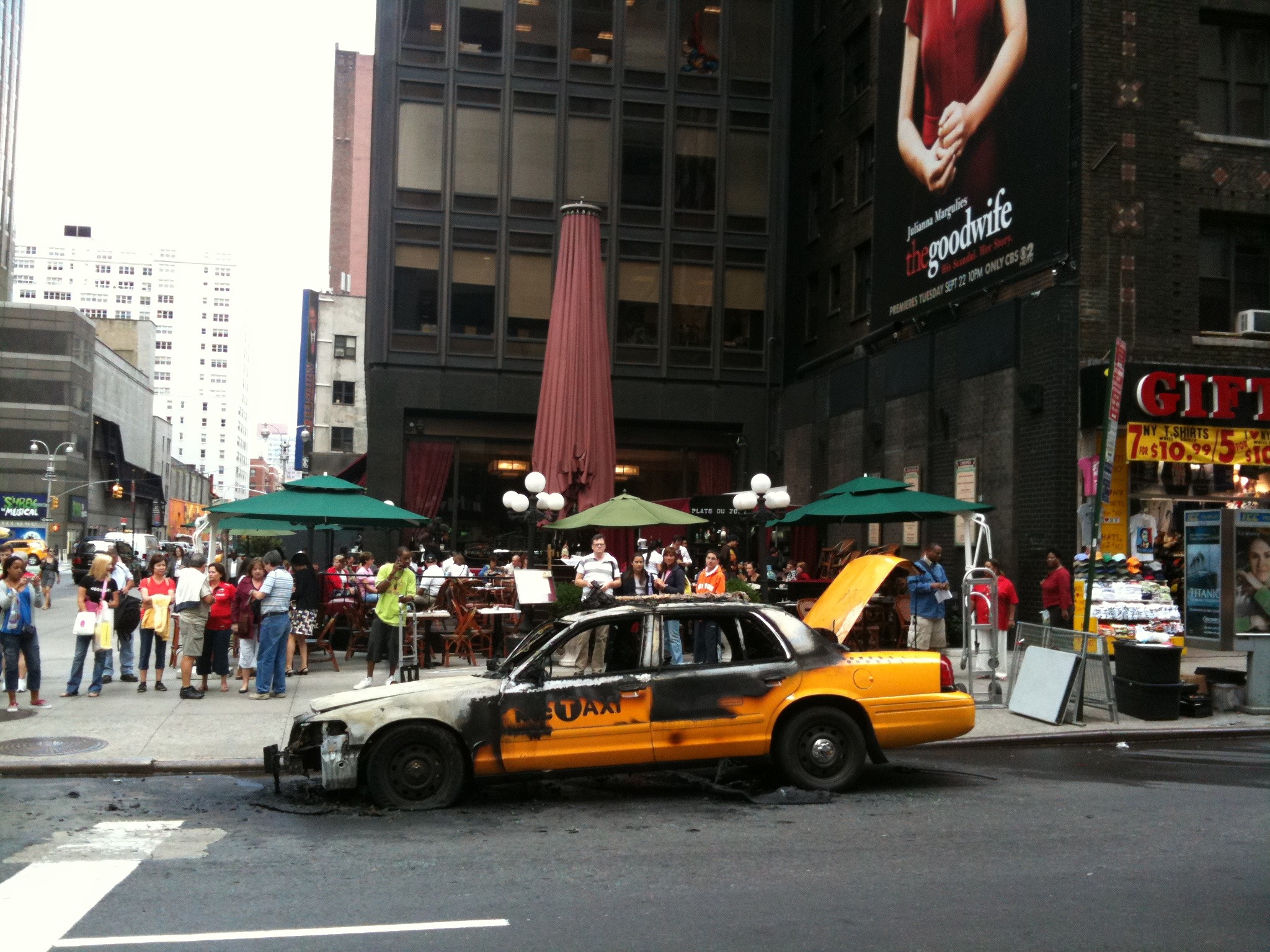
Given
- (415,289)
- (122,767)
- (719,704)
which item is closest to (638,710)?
(719,704)

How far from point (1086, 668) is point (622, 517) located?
22.6 ft

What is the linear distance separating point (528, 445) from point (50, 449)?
7215cm

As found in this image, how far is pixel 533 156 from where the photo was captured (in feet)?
101

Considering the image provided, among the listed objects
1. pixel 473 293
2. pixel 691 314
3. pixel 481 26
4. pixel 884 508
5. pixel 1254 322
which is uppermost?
pixel 481 26

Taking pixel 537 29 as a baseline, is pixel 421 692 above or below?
below

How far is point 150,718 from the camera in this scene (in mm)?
11859

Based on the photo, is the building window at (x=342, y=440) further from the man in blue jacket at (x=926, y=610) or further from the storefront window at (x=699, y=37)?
the man in blue jacket at (x=926, y=610)

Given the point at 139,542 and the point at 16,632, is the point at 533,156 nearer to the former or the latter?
the point at 16,632

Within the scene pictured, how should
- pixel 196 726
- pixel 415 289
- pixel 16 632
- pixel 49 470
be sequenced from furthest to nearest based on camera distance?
pixel 49 470
pixel 415 289
pixel 16 632
pixel 196 726

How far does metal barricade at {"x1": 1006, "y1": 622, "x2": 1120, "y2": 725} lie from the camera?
1179 centimetres

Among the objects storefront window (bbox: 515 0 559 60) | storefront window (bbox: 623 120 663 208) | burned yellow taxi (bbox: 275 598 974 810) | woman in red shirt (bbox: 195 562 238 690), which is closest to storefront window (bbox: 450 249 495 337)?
storefront window (bbox: 623 120 663 208)

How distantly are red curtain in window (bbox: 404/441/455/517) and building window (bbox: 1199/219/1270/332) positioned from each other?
60.9 ft

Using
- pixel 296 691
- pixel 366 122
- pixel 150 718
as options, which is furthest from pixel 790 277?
pixel 366 122

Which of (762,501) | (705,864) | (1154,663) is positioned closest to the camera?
(705,864)
